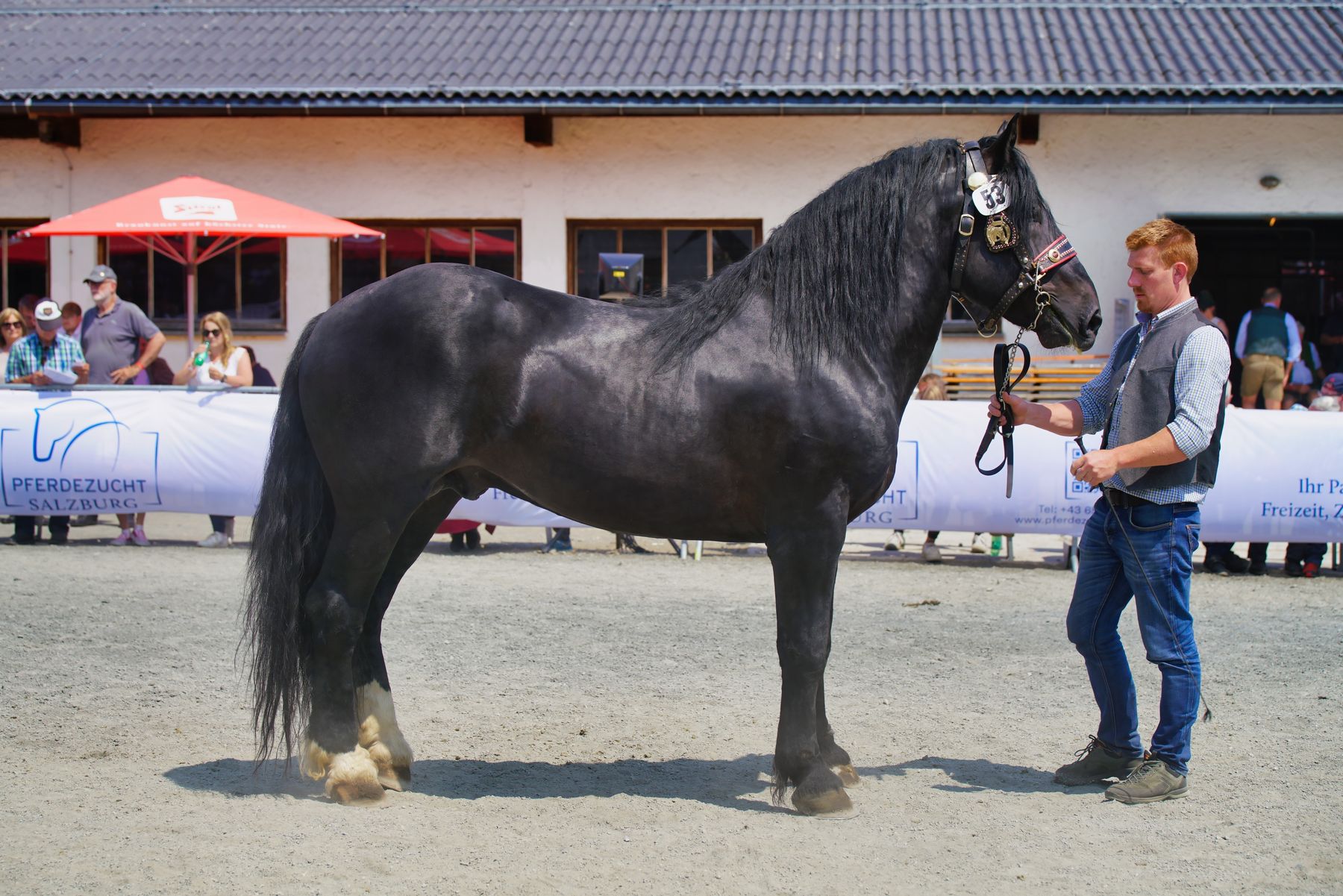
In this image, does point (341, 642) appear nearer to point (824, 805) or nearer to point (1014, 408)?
point (824, 805)

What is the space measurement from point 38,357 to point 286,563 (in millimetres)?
7130

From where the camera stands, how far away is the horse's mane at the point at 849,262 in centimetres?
412

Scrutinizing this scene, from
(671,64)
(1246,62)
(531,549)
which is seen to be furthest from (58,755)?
(1246,62)

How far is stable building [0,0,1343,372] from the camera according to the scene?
12477 mm

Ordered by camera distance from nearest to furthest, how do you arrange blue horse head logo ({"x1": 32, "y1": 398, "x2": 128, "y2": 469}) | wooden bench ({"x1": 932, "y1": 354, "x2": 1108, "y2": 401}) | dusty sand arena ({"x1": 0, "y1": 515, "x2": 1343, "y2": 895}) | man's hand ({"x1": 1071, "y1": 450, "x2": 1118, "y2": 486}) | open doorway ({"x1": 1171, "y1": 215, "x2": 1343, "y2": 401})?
dusty sand arena ({"x1": 0, "y1": 515, "x2": 1343, "y2": 895}), man's hand ({"x1": 1071, "y1": 450, "x2": 1118, "y2": 486}), blue horse head logo ({"x1": 32, "y1": 398, "x2": 128, "y2": 469}), wooden bench ({"x1": 932, "y1": 354, "x2": 1108, "y2": 401}), open doorway ({"x1": 1171, "y1": 215, "x2": 1343, "y2": 401})

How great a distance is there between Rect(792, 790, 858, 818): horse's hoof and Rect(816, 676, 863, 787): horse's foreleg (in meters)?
0.26

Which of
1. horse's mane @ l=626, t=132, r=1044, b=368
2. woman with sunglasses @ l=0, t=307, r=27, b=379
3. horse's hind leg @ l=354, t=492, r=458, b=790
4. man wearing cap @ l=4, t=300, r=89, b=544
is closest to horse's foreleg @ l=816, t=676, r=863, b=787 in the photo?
horse's mane @ l=626, t=132, r=1044, b=368

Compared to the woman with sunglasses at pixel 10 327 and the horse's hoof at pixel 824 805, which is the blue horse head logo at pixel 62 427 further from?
the horse's hoof at pixel 824 805

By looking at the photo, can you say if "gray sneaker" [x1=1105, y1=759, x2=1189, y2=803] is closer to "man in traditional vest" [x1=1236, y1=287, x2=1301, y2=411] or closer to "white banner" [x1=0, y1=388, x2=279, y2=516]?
"white banner" [x1=0, y1=388, x2=279, y2=516]

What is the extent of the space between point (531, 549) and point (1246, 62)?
8.79m

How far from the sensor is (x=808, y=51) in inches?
530

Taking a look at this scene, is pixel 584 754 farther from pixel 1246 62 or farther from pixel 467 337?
pixel 1246 62

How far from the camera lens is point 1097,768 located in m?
4.45

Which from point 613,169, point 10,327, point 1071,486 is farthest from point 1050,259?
point 10,327
